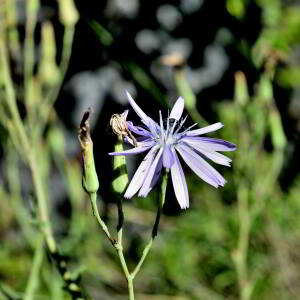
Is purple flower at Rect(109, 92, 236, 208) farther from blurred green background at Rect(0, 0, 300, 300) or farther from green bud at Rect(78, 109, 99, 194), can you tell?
blurred green background at Rect(0, 0, 300, 300)

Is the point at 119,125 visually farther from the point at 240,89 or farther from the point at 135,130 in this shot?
the point at 240,89

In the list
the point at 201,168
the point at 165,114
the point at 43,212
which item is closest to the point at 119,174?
the point at 201,168

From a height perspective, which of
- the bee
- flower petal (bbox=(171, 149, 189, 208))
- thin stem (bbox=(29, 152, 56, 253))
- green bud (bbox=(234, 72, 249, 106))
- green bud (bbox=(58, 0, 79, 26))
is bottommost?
thin stem (bbox=(29, 152, 56, 253))

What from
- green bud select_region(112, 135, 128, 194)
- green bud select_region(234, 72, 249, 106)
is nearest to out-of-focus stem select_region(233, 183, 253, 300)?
green bud select_region(234, 72, 249, 106)

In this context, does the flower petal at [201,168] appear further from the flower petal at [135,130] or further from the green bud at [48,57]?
the green bud at [48,57]

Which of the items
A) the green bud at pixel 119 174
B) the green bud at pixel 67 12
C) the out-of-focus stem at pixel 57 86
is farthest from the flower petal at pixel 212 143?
the green bud at pixel 67 12

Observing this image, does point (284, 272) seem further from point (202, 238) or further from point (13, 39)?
point (13, 39)
